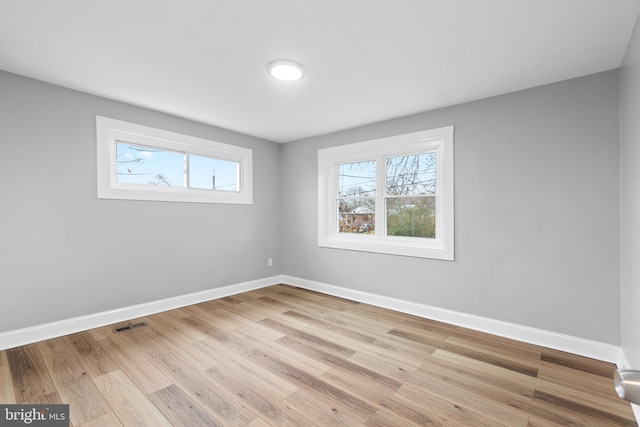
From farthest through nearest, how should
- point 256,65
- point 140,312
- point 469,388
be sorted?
point 140,312, point 256,65, point 469,388

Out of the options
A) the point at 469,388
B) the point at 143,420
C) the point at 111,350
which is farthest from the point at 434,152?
Answer: the point at 111,350

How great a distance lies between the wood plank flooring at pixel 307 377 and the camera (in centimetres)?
176

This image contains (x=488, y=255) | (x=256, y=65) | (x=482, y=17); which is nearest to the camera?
(x=482, y=17)

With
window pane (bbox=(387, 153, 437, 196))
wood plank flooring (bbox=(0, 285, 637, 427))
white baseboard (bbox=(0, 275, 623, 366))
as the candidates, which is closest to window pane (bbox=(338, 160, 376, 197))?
window pane (bbox=(387, 153, 437, 196))

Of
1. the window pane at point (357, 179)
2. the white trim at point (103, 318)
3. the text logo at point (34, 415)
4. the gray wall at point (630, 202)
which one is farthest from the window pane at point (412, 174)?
the text logo at point (34, 415)

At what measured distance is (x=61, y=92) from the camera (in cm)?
281

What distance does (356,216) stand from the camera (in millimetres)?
4309

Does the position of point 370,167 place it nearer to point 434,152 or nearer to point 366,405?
point 434,152

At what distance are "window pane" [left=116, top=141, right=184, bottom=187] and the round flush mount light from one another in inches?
78.9

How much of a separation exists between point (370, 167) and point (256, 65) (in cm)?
223

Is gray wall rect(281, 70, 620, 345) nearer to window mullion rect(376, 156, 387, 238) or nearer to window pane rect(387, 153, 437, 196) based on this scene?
window pane rect(387, 153, 437, 196)

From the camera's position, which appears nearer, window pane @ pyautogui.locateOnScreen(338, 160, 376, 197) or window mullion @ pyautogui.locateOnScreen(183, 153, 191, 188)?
window mullion @ pyautogui.locateOnScreen(183, 153, 191, 188)

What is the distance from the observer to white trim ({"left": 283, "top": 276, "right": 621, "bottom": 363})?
2.45 metres

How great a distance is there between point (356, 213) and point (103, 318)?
10.9 feet
